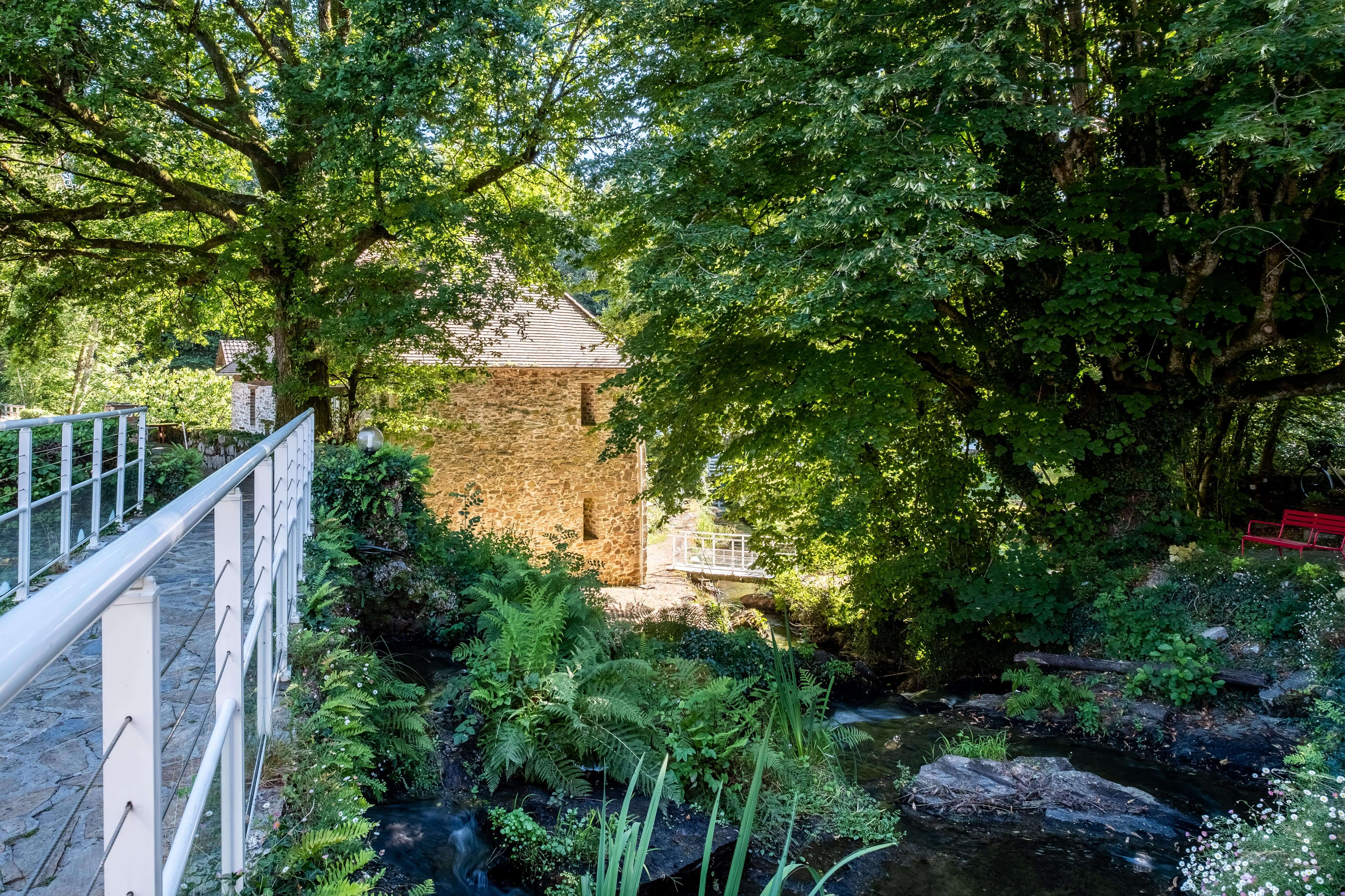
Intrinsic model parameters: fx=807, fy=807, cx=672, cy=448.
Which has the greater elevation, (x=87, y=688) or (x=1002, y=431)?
(x=1002, y=431)

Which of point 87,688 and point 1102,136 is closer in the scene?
point 87,688

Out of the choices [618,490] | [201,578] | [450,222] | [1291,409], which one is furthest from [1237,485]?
[201,578]

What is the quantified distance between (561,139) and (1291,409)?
13.3 meters

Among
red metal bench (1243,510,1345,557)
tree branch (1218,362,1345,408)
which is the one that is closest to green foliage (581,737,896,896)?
red metal bench (1243,510,1345,557)

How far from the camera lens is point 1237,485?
14109 millimetres

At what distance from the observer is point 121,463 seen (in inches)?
280

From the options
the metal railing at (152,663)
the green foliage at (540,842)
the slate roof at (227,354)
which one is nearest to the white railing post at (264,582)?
the metal railing at (152,663)

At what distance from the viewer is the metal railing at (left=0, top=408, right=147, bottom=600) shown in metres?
4.89

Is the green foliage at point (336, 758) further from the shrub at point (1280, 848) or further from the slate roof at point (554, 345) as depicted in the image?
the slate roof at point (554, 345)

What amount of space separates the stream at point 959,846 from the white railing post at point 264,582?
128cm

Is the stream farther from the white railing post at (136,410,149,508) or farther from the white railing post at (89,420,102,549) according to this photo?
the white railing post at (136,410,149,508)

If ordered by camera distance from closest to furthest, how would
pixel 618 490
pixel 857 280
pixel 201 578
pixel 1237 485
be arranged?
1. pixel 201 578
2. pixel 857 280
3. pixel 1237 485
4. pixel 618 490

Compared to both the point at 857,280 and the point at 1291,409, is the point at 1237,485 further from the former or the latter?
the point at 857,280

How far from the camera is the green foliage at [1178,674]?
7.77 m
